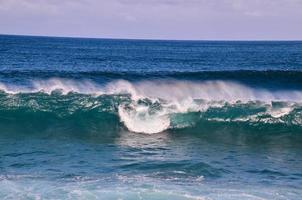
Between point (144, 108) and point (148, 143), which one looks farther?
point (144, 108)

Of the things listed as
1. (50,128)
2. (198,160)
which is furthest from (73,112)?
(198,160)

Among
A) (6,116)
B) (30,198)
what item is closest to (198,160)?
(30,198)

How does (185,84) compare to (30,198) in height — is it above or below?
above

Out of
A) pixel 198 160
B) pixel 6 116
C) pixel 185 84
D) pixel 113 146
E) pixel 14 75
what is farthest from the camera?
pixel 14 75

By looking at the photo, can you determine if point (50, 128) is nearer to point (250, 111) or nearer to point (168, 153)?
point (168, 153)

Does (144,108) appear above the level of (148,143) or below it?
above

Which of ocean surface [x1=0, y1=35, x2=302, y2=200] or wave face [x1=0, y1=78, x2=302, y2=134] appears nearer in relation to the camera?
ocean surface [x1=0, y1=35, x2=302, y2=200]

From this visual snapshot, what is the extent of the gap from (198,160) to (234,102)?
19.6 feet

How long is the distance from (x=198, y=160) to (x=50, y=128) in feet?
19.9

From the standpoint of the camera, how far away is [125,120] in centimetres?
1656

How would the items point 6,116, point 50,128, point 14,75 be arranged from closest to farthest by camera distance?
point 50,128 → point 6,116 → point 14,75

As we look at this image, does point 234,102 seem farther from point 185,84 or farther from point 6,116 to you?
point 6,116

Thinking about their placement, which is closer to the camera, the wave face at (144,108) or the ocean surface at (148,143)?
the ocean surface at (148,143)

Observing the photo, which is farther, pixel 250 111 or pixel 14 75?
pixel 14 75
